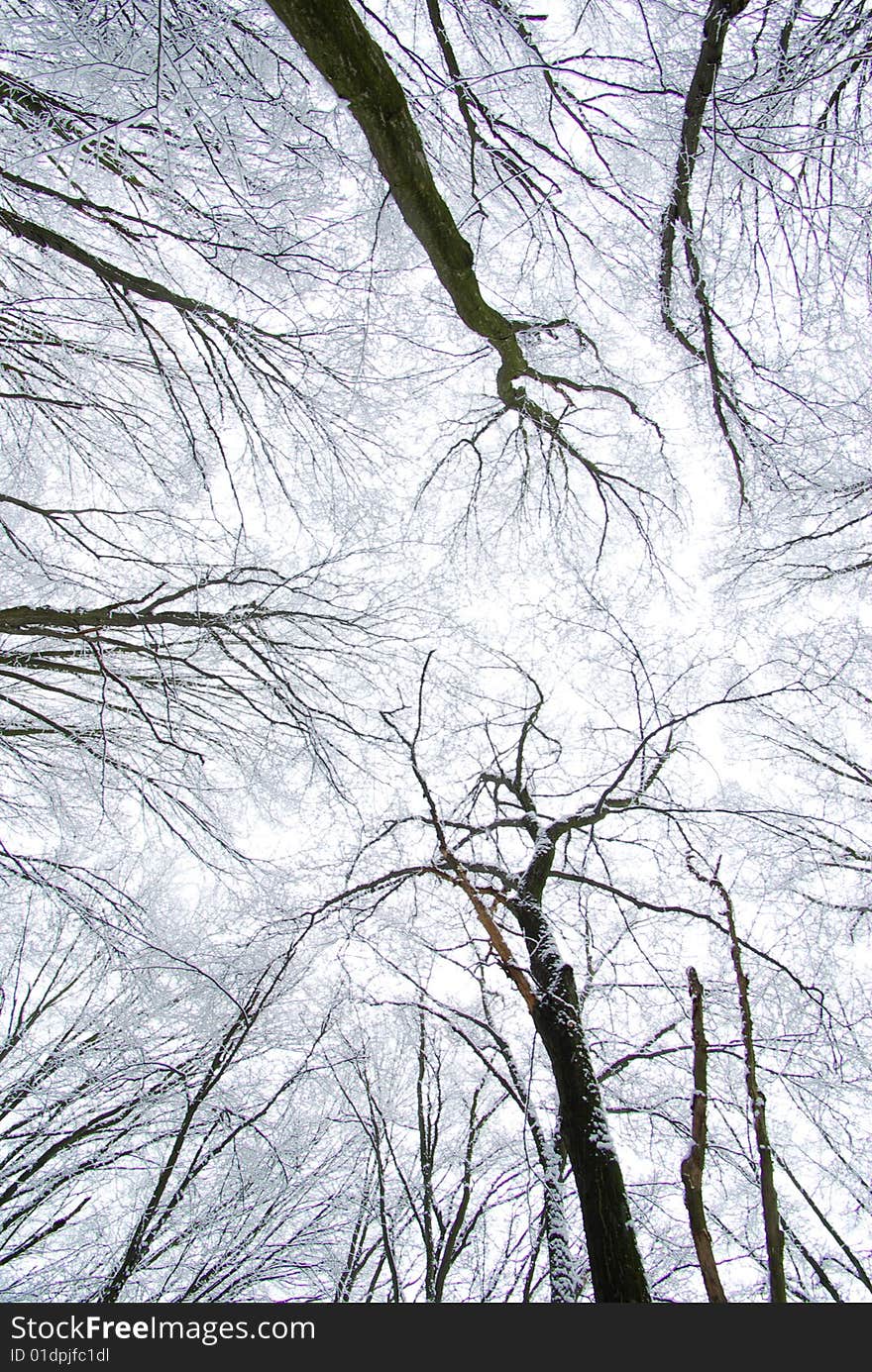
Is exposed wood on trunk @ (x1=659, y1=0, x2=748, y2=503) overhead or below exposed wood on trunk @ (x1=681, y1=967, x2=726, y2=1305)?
overhead

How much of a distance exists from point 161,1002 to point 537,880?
231cm

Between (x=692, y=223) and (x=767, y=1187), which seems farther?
(x=692, y=223)

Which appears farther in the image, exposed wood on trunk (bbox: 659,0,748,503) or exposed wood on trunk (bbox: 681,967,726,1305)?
exposed wood on trunk (bbox: 659,0,748,503)

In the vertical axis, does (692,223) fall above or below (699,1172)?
above

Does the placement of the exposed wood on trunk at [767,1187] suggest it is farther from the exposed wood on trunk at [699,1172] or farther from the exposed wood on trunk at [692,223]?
the exposed wood on trunk at [692,223]

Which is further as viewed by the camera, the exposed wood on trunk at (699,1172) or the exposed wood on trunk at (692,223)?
the exposed wood on trunk at (692,223)

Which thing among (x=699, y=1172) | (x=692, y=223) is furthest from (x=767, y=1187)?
(x=692, y=223)

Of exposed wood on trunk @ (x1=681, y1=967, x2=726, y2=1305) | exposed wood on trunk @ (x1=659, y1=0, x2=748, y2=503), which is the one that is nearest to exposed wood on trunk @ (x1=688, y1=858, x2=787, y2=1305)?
exposed wood on trunk @ (x1=681, y1=967, x2=726, y2=1305)

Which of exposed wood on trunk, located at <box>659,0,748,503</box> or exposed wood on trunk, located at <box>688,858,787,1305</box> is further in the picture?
exposed wood on trunk, located at <box>659,0,748,503</box>

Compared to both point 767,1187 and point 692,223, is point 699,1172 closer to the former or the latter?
point 767,1187

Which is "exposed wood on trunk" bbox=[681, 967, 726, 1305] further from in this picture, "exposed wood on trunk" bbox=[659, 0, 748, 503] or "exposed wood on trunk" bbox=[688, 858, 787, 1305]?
"exposed wood on trunk" bbox=[659, 0, 748, 503]

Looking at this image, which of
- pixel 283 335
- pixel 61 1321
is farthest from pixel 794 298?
pixel 61 1321

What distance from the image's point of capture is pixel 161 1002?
4.04 metres

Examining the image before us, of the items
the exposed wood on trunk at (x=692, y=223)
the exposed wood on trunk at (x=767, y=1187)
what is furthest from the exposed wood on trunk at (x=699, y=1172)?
the exposed wood on trunk at (x=692, y=223)
